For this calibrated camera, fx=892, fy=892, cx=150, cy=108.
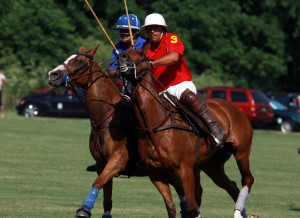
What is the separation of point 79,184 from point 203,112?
22.2ft

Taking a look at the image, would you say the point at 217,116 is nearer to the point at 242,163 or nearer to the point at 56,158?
the point at 242,163

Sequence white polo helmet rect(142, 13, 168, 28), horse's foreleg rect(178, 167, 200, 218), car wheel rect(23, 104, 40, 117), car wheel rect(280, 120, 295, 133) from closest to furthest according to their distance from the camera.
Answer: horse's foreleg rect(178, 167, 200, 218)
white polo helmet rect(142, 13, 168, 28)
car wheel rect(280, 120, 295, 133)
car wheel rect(23, 104, 40, 117)

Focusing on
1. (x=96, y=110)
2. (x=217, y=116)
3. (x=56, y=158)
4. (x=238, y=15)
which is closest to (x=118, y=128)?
(x=96, y=110)

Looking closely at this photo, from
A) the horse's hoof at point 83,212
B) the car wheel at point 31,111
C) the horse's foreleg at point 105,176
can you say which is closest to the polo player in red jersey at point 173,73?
the horse's foreleg at point 105,176

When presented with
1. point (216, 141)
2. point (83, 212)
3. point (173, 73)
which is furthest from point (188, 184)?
point (173, 73)

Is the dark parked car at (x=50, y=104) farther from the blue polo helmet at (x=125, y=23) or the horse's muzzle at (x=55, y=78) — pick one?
the horse's muzzle at (x=55, y=78)

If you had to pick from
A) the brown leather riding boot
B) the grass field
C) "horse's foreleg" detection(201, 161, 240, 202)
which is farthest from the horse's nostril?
"horse's foreleg" detection(201, 161, 240, 202)

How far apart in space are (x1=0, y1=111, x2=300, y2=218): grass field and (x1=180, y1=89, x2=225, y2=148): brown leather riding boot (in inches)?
96.8

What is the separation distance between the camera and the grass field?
46.8ft

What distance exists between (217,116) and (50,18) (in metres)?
39.4

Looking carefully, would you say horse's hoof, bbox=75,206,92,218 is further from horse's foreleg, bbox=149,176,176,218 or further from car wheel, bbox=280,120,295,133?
car wheel, bbox=280,120,295,133

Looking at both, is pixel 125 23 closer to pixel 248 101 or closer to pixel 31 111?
pixel 248 101

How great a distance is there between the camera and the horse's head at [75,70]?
439 inches

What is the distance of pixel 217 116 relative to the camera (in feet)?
40.2
